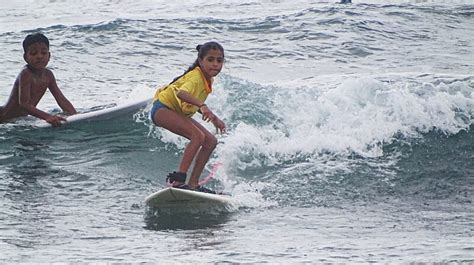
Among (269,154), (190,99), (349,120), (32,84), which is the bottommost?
(269,154)

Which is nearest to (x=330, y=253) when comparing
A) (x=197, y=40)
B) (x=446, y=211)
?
(x=446, y=211)

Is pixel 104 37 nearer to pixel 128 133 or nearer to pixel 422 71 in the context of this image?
pixel 422 71

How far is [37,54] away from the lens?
970 centimetres

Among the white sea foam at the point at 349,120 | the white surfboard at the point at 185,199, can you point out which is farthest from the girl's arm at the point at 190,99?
the white sea foam at the point at 349,120

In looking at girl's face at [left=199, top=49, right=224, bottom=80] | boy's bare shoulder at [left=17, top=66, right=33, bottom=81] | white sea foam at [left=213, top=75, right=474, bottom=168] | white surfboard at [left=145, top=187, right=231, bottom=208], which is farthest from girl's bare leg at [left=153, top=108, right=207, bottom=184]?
boy's bare shoulder at [left=17, top=66, right=33, bottom=81]

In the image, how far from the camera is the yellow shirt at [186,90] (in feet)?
24.6

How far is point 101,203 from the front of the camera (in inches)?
297

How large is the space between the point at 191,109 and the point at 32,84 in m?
2.88

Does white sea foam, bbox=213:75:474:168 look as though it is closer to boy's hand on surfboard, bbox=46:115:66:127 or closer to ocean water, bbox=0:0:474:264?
ocean water, bbox=0:0:474:264

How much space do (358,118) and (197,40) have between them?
8232mm

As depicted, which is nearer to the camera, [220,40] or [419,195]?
[419,195]

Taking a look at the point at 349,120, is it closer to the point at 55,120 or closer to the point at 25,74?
the point at 55,120

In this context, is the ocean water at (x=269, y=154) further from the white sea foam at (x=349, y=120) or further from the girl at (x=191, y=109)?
the girl at (x=191, y=109)

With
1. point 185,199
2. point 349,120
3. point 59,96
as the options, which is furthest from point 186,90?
point 59,96
